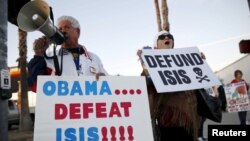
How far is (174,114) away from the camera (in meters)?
3.07

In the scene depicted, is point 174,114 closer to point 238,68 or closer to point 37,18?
point 37,18

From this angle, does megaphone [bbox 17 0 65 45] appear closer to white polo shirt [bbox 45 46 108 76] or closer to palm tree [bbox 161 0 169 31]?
white polo shirt [bbox 45 46 108 76]

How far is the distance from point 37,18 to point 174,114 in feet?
5.34

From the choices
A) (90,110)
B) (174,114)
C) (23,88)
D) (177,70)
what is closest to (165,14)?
(23,88)

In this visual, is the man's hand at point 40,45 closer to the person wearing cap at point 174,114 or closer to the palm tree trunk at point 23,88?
the person wearing cap at point 174,114

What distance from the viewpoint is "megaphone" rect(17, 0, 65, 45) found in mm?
2879

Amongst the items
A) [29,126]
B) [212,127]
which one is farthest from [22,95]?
[212,127]

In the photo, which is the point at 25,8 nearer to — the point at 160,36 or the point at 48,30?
the point at 48,30

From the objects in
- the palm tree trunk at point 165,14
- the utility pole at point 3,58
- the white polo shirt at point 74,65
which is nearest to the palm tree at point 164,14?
the palm tree trunk at point 165,14

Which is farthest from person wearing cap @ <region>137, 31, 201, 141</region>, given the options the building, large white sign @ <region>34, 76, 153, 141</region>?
the building

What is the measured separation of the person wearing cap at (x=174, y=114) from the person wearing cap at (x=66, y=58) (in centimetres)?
59

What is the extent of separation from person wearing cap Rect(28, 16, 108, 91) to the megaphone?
0.13 meters

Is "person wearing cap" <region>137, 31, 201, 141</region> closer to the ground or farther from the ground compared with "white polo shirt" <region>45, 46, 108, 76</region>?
closer to the ground

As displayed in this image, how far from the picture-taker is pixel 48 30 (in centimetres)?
274
